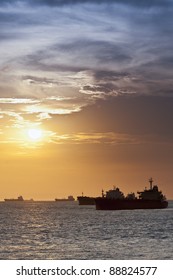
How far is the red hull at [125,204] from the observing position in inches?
7254

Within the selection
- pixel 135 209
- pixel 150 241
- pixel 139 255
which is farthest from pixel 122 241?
pixel 135 209

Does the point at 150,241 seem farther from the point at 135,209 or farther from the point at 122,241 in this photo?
the point at 135,209

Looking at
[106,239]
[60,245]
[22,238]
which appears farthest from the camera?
[22,238]

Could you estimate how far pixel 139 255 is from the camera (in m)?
50.8

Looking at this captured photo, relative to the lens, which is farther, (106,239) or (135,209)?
(135,209)

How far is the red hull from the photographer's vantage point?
184 meters

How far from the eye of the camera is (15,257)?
50.9 meters

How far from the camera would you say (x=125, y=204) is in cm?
18725
